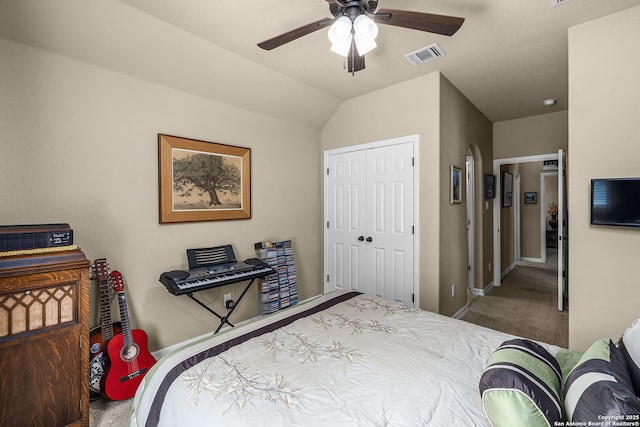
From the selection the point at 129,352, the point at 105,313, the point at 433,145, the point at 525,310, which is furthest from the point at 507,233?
the point at 105,313

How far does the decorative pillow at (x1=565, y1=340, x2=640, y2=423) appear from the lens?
0.72 m


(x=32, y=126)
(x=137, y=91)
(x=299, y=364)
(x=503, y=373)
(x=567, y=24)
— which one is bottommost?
(x=299, y=364)

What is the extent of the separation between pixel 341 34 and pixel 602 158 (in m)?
2.15

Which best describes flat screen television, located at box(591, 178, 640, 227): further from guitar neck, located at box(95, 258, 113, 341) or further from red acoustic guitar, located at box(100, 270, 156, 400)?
guitar neck, located at box(95, 258, 113, 341)

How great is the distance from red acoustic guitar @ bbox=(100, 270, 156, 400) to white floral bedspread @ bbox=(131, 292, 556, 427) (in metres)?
0.90

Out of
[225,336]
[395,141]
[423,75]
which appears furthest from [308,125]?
[225,336]

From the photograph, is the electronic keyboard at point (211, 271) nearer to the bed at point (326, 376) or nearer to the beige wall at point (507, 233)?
the bed at point (326, 376)

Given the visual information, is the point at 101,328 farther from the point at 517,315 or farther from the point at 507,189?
the point at 507,189

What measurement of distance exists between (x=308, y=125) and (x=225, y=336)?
3.03 meters

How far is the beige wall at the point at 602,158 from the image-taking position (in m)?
2.05

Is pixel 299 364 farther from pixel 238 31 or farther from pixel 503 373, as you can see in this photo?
pixel 238 31

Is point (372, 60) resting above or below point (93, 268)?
above

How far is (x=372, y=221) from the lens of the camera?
3.58 m

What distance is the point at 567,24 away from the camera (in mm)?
2227
